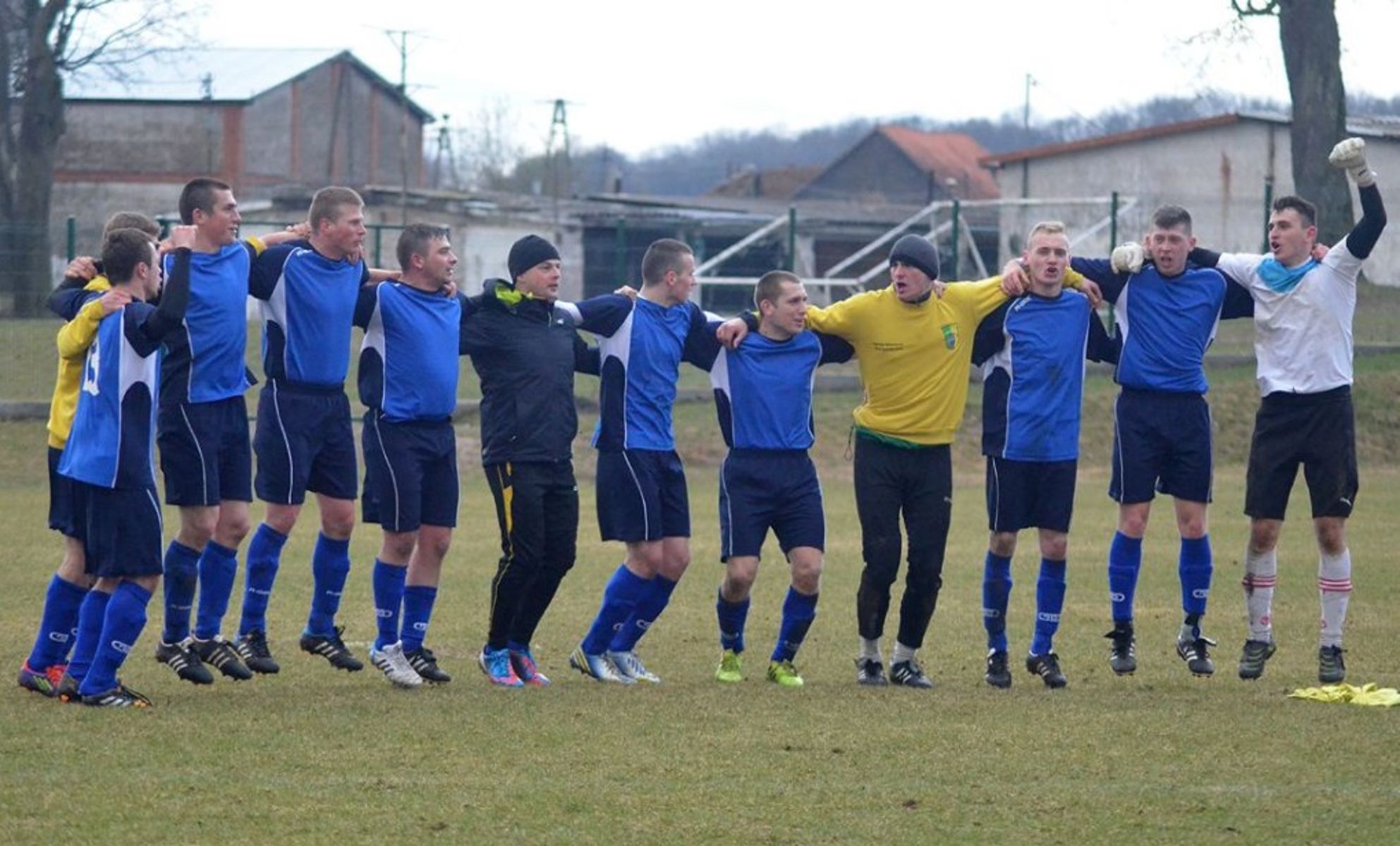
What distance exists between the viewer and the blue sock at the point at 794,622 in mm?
9555

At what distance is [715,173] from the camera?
140500 millimetres

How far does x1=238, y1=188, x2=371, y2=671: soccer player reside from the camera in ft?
30.2

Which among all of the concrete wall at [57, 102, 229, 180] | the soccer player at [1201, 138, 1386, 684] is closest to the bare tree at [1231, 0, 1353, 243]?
the soccer player at [1201, 138, 1386, 684]

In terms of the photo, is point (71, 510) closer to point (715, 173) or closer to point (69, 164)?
point (69, 164)

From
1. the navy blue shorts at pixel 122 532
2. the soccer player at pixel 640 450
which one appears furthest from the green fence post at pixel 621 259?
the navy blue shorts at pixel 122 532

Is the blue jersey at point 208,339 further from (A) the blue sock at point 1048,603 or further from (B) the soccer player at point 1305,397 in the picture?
(B) the soccer player at point 1305,397

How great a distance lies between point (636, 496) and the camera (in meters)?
9.45

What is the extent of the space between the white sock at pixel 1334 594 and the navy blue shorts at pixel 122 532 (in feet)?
19.5

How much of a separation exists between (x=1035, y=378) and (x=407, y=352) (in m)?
3.26

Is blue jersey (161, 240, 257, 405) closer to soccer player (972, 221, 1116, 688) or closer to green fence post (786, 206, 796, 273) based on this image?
soccer player (972, 221, 1116, 688)

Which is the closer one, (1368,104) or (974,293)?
(974,293)

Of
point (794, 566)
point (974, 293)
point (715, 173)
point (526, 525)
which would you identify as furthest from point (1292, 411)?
point (715, 173)

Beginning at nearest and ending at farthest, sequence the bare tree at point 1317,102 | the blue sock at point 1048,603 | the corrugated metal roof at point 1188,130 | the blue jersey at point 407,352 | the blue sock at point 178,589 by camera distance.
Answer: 1. the blue sock at point 178,589
2. the blue jersey at point 407,352
3. the blue sock at point 1048,603
4. the bare tree at point 1317,102
5. the corrugated metal roof at point 1188,130

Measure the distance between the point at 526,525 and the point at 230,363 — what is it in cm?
168
